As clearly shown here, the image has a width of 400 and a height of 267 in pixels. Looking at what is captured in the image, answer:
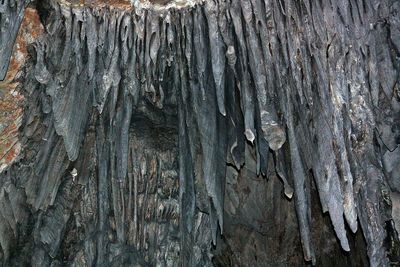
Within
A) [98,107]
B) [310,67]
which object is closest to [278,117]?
[310,67]

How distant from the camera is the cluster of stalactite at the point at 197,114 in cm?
445

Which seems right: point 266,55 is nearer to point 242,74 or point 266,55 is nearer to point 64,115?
point 242,74

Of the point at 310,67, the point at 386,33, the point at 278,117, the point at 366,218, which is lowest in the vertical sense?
the point at 366,218

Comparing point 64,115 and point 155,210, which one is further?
point 155,210

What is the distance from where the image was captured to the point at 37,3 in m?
4.69

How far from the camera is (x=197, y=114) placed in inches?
196

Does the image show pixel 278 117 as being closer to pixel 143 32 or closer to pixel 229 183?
pixel 143 32

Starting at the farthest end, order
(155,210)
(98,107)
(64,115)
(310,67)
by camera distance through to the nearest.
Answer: (155,210) < (98,107) < (64,115) < (310,67)

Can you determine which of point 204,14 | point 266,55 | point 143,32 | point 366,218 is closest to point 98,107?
point 143,32

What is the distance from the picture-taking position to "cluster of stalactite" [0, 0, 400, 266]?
14.6ft

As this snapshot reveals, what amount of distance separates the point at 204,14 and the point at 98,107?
1426 millimetres

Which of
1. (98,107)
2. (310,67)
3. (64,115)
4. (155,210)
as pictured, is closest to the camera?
(310,67)

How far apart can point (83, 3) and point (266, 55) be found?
1669 millimetres

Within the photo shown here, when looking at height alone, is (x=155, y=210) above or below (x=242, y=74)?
below
